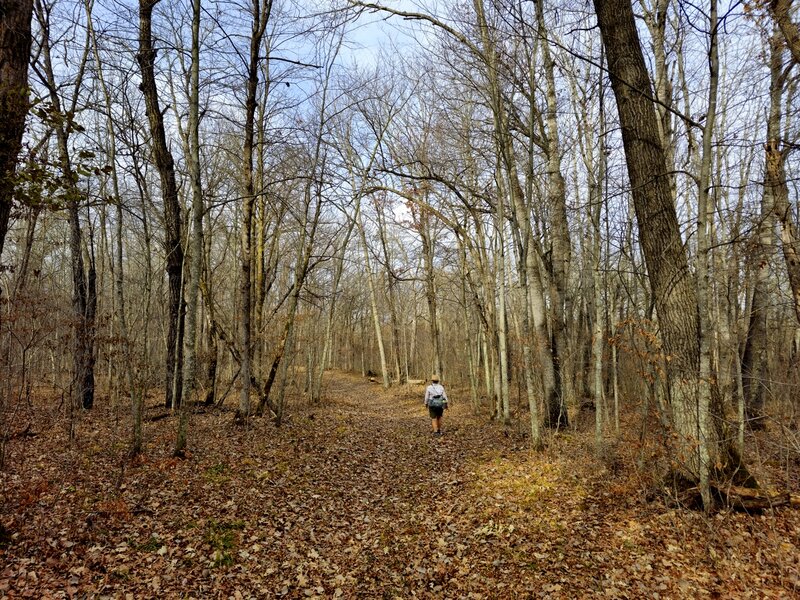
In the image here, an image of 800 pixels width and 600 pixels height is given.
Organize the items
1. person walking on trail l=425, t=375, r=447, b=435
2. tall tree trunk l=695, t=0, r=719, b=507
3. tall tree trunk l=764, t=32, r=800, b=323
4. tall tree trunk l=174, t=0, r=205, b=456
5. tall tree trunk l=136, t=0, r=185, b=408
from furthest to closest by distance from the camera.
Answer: person walking on trail l=425, t=375, r=447, b=435, tall tree trunk l=136, t=0, r=185, b=408, tall tree trunk l=174, t=0, r=205, b=456, tall tree trunk l=764, t=32, r=800, b=323, tall tree trunk l=695, t=0, r=719, b=507

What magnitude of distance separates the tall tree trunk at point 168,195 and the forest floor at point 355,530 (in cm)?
330

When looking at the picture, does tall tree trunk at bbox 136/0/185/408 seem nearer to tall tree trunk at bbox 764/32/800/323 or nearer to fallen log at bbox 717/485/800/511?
fallen log at bbox 717/485/800/511

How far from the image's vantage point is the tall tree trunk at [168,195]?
30.7 ft

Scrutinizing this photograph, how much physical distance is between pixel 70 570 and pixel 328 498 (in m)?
3.16

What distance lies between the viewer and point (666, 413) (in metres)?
5.32

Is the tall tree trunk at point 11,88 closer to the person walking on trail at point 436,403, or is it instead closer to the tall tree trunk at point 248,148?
the tall tree trunk at point 248,148

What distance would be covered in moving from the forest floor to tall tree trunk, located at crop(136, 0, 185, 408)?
3.30m

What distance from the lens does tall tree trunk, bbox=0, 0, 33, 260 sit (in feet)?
13.6

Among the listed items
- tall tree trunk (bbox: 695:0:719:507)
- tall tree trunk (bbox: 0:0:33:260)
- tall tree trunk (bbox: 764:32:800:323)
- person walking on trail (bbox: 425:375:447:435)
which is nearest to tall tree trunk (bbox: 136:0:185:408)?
tall tree trunk (bbox: 0:0:33:260)

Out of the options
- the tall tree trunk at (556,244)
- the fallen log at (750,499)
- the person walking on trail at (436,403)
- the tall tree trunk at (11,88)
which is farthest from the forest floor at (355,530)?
the tall tree trunk at (11,88)

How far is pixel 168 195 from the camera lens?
1080 cm

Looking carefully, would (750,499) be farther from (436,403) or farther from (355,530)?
(436,403)

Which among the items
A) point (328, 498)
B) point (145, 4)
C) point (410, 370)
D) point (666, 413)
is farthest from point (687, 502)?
point (410, 370)

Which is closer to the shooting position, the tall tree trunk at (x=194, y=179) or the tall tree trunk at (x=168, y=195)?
the tall tree trunk at (x=194, y=179)
